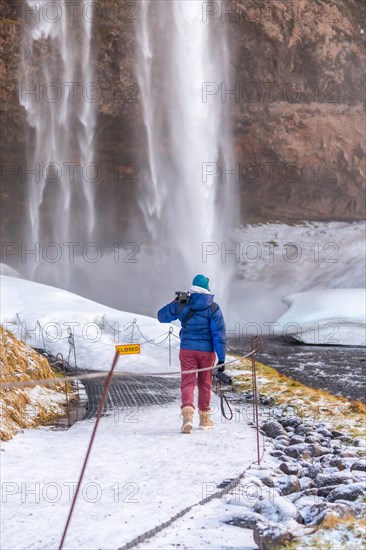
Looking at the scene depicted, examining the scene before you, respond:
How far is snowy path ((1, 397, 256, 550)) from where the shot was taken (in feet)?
14.0

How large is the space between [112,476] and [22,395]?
294 centimetres

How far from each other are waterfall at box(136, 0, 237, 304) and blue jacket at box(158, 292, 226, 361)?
2450 cm

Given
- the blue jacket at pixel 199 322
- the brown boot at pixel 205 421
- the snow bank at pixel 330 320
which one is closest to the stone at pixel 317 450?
the brown boot at pixel 205 421

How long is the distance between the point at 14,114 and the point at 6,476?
29.0 meters

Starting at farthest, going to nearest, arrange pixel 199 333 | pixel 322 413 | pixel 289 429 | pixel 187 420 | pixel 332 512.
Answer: pixel 322 413 → pixel 289 429 → pixel 199 333 → pixel 187 420 → pixel 332 512

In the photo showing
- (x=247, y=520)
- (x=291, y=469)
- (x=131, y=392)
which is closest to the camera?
(x=247, y=520)

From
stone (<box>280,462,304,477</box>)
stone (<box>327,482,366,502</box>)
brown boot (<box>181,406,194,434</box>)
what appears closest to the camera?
stone (<box>327,482,366,502</box>)

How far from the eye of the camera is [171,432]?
7.32 metres

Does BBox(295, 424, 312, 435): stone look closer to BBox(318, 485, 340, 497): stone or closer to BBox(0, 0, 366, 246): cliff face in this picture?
BBox(318, 485, 340, 497): stone

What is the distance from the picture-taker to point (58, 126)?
3344 cm

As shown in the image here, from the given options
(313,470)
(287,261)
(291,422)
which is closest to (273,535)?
(313,470)

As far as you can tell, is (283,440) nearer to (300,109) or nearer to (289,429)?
(289,429)

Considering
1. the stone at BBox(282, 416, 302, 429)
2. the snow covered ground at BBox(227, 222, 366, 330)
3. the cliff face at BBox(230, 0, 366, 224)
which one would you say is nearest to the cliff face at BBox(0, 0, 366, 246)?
the cliff face at BBox(230, 0, 366, 224)

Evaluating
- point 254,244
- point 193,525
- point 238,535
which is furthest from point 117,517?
point 254,244
